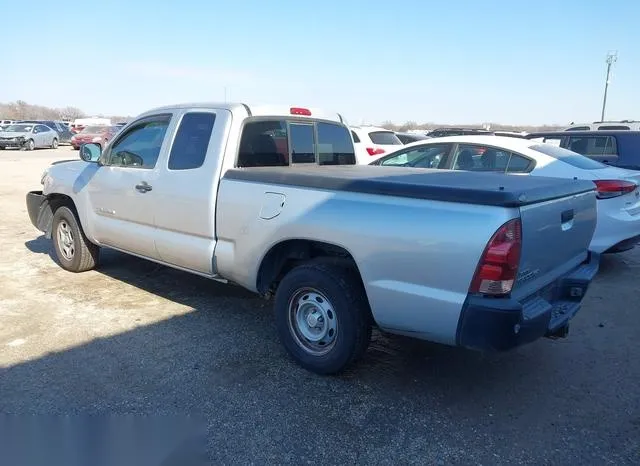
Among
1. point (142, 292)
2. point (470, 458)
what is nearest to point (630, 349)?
point (470, 458)

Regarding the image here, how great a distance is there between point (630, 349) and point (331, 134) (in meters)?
3.45

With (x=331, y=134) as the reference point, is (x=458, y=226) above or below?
below

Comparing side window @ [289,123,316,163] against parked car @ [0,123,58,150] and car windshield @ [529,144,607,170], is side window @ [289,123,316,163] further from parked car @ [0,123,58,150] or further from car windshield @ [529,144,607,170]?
parked car @ [0,123,58,150]

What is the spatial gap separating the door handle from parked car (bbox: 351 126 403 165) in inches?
334

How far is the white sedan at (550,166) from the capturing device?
593 cm

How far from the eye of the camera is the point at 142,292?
18.2 ft

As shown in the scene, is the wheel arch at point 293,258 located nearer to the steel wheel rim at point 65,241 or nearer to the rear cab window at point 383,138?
the steel wheel rim at point 65,241

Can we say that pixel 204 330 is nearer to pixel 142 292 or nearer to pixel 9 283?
pixel 142 292

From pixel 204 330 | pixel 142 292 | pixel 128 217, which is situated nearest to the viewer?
pixel 204 330

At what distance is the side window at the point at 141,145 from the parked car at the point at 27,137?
1196 inches

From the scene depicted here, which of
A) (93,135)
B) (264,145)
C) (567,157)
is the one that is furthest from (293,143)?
(93,135)

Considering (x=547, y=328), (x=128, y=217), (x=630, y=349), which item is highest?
(x=128, y=217)

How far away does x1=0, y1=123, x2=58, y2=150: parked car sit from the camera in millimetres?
30828

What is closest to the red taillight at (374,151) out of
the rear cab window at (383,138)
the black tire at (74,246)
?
the rear cab window at (383,138)
